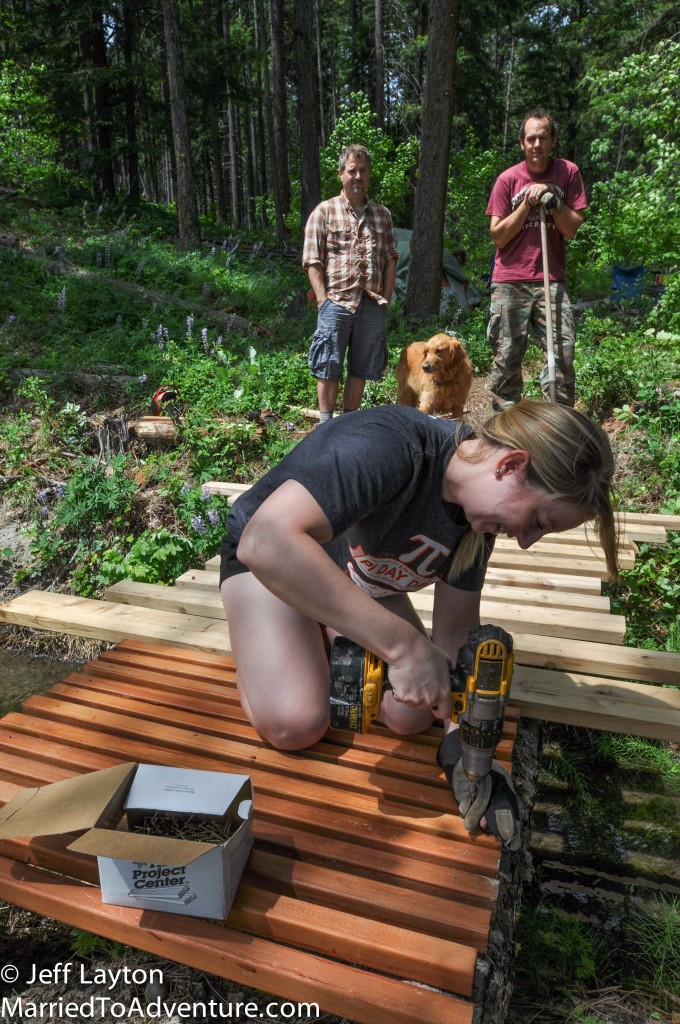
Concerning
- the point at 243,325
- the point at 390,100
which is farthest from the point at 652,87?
the point at 390,100

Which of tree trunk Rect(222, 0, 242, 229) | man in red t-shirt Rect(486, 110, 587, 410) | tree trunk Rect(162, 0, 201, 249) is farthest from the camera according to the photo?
tree trunk Rect(222, 0, 242, 229)

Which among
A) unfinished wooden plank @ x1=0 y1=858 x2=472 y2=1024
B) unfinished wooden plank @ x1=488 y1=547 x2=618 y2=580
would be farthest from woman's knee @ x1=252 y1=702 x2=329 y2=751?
unfinished wooden plank @ x1=488 y1=547 x2=618 y2=580

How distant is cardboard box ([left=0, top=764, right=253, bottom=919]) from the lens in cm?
153

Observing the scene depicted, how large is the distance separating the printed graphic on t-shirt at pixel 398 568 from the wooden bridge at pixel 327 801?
554 mm

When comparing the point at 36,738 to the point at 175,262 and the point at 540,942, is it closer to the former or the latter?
the point at 540,942

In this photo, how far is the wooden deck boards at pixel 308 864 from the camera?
4.92 ft

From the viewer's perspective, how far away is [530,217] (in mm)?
4805

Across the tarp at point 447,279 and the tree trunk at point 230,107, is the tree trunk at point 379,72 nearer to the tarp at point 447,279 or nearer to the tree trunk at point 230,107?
the tree trunk at point 230,107

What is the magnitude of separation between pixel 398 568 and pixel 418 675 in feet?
1.62

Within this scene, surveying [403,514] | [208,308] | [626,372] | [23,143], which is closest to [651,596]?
[626,372]

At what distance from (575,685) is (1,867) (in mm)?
2090

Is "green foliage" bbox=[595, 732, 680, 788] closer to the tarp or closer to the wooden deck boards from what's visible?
the wooden deck boards

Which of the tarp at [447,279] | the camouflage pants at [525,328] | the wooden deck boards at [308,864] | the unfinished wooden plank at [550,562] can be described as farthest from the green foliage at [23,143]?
the wooden deck boards at [308,864]

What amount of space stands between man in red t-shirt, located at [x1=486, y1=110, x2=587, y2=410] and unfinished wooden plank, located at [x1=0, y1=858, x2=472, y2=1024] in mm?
4035
